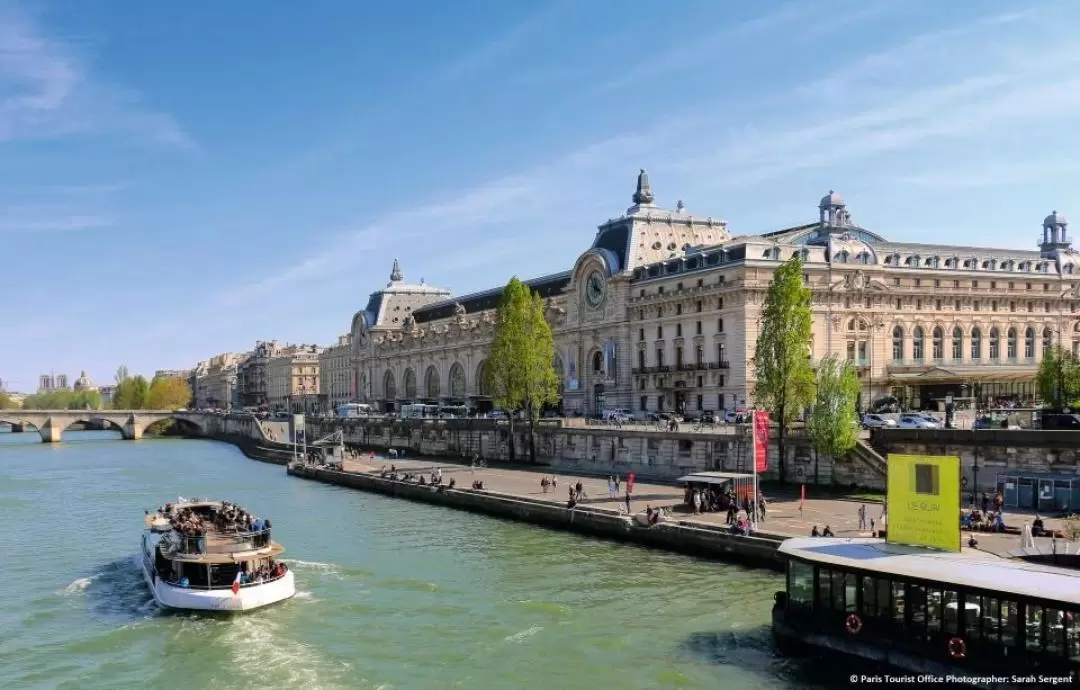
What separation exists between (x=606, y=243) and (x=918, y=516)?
3237 inches

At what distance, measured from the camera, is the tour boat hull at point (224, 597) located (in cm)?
3388

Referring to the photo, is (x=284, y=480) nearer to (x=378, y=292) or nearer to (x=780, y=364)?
(x=780, y=364)

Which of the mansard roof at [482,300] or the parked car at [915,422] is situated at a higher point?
the mansard roof at [482,300]

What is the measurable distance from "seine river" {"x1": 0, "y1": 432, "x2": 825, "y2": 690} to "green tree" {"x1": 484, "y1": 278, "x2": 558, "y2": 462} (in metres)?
24.9

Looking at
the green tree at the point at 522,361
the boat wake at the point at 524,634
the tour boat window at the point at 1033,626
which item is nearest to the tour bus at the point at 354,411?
the green tree at the point at 522,361

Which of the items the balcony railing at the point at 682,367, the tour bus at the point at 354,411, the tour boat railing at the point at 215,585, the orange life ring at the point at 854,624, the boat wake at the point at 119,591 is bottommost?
the boat wake at the point at 119,591

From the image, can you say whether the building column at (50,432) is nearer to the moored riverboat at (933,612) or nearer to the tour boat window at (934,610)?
the moored riverboat at (933,612)

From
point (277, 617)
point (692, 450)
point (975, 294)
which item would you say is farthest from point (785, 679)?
point (975, 294)

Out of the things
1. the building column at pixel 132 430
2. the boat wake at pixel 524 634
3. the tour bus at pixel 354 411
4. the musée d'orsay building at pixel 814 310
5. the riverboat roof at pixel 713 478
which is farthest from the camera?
the building column at pixel 132 430

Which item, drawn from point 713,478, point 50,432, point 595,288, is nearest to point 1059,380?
point 713,478

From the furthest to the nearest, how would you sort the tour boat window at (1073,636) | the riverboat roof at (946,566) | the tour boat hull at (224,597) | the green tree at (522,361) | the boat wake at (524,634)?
the green tree at (522,361) → the tour boat hull at (224,597) → the boat wake at (524,634) → the riverboat roof at (946,566) → the tour boat window at (1073,636)

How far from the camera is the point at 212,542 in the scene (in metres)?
36.8

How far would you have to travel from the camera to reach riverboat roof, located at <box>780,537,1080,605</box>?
21.8 meters

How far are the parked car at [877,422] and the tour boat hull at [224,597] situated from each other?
3235 centimetres
